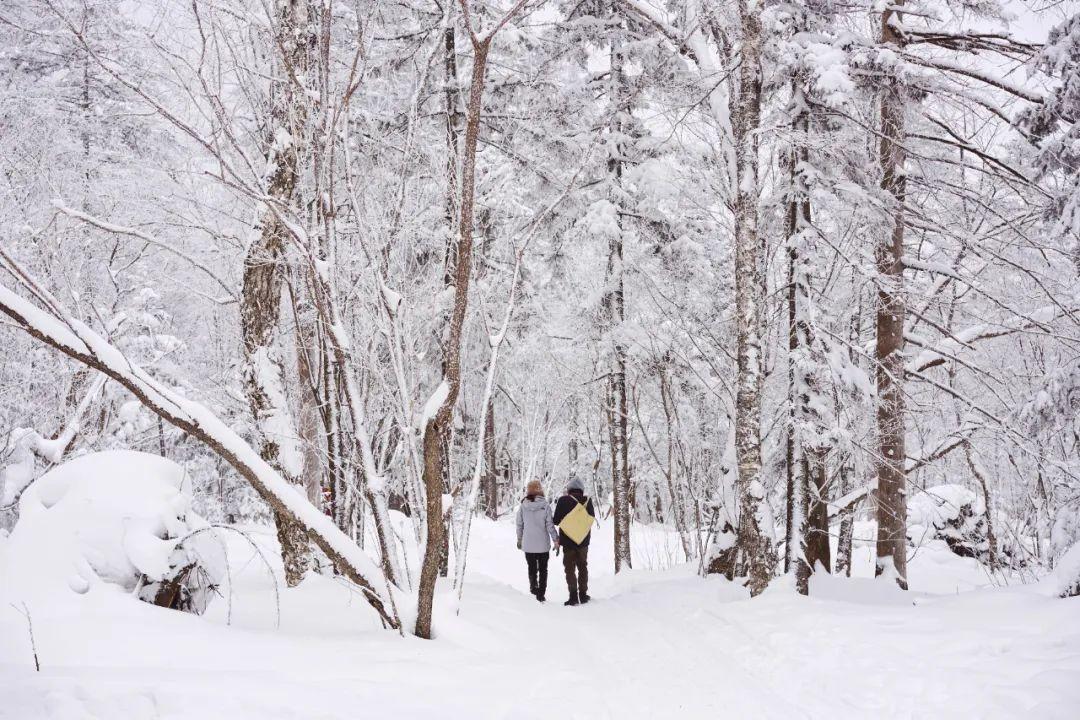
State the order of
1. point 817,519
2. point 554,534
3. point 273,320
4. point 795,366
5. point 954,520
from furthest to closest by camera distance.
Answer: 1. point 954,520
2. point 554,534
3. point 817,519
4. point 795,366
5. point 273,320

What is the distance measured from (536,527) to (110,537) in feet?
21.6

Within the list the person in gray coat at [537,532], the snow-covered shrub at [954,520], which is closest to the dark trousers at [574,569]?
the person in gray coat at [537,532]

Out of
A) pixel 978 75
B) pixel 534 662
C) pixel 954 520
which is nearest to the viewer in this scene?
pixel 534 662

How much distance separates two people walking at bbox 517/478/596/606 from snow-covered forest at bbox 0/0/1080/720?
194 millimetres

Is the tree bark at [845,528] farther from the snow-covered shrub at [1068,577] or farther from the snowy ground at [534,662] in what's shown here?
the snow-covered shrub at [1068,577]

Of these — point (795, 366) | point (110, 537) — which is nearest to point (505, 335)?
point (795, 366)

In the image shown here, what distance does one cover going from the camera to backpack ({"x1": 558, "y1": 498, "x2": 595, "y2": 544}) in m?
9.78

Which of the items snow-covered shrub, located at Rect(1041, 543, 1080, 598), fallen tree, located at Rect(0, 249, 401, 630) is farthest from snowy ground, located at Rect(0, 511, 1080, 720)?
fallen tree, located at Rect(0, 249, 401, 630)

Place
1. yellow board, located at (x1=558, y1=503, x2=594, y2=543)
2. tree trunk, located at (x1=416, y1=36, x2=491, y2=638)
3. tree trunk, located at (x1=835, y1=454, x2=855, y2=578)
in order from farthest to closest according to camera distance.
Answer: yellow board, located at (x1=558, y1=503, x2=594, y2=543)
tree trunk, located at (x1=835, y1=454, x2=855, y2=578)
tree trunk, located at (x1=416, y1=36, x2=491, y2=638)

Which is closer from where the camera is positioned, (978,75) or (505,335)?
(978,75)

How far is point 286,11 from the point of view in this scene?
5.63 meters

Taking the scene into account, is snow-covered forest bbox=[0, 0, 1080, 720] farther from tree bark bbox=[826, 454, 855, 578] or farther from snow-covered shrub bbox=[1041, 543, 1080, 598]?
tree bark bbox=[826, 454, 855, 578]

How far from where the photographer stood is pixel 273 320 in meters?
6.43

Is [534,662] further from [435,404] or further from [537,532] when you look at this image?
[537,532]
